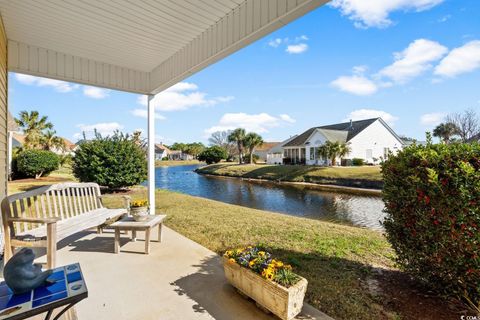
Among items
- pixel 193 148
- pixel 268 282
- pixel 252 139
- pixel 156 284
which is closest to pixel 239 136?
pixel 252 139

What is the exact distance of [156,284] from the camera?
2.57m

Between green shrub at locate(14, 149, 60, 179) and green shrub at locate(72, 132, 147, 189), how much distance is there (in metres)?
6.04

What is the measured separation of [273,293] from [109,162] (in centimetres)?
918

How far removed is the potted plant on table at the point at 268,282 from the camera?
74.0 inches

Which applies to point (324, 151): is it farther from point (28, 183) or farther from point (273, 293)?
point (273, 293)

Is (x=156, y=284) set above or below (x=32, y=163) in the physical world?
below

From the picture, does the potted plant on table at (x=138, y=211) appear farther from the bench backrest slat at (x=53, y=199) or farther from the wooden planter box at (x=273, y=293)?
the wooden planter box at (x=273, y=293)

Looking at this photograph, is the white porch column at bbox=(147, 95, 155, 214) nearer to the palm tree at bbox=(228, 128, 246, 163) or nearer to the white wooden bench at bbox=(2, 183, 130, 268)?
the white wooden bench at bbox=(2, 183, 130, 268)

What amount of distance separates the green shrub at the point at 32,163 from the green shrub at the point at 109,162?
6.04m

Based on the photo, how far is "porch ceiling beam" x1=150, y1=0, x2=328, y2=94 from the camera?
2.44 metres

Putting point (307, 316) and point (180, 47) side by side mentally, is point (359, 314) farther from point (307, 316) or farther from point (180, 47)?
point (180, 47)

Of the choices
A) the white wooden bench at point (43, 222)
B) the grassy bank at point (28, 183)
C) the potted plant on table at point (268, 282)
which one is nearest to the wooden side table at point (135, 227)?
the white wooden bench at point (43, 222)

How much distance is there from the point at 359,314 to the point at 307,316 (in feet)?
A: 1.44

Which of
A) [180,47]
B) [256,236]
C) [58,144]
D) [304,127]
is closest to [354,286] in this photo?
[256,236]
